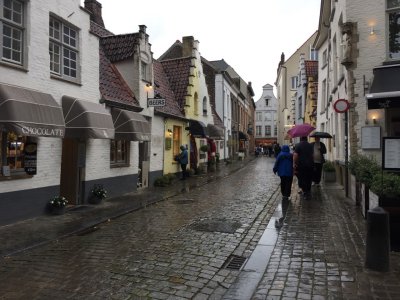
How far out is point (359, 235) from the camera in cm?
735

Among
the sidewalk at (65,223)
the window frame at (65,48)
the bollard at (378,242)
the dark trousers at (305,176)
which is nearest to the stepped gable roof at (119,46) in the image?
the window frame at (65,48)

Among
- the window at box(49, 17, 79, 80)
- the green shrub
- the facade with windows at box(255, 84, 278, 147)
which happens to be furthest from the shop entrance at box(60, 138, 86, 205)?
the facade with windows at box(255, 84, 278, 147)

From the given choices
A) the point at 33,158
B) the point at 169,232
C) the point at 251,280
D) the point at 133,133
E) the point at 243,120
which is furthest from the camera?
the point at 243,120

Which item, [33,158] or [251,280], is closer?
[251,280]

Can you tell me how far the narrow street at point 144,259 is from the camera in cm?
486

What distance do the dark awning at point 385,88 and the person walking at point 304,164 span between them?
288cm

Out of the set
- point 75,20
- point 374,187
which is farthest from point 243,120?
point 374,187

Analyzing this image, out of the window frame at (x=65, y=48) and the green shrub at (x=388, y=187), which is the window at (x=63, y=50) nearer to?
the window frame at (x=65, y=48)

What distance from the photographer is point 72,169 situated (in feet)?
37.1

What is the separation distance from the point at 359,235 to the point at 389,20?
7274 mm

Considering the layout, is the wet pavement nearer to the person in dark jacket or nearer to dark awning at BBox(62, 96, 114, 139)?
the person in dark jacket

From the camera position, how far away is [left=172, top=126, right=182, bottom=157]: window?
1964 centimetres

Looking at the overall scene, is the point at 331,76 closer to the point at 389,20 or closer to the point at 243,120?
the point at 389,20

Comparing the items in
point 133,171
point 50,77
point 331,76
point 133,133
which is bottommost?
point 133,171
